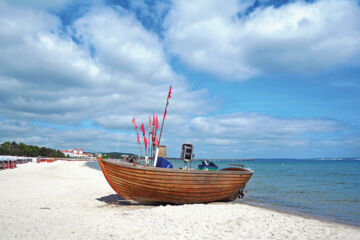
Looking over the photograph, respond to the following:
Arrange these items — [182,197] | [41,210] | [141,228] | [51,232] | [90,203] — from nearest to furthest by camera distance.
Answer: [51,232]
[141,228]
[41,210]
[182,197]
[90,203]

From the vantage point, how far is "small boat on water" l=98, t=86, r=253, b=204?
10.3m

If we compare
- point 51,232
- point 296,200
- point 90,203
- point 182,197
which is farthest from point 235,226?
point 296,200

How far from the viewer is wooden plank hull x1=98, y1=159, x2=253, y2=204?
10.2 meters

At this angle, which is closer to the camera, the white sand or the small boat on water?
the white sand

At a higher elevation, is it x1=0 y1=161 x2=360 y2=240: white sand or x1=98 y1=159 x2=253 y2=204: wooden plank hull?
x1=98 y1=159 x2=253 y2=204: wooden plank hull

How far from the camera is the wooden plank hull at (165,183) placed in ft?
33.6

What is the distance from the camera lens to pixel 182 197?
1073 cm

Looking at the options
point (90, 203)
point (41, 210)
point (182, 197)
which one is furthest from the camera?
point (90, 203)

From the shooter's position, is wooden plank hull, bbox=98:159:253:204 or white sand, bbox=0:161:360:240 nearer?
white sand, bbox=0:161:360:240

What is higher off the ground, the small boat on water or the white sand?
the small boat on water

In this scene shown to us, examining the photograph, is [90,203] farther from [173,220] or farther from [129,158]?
[173,220]

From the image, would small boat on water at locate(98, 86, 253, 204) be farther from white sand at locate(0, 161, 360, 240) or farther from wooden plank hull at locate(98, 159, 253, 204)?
white sand at locate(0, 161, 360, 240)

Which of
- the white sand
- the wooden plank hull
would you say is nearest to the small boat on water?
the wooden plank hull

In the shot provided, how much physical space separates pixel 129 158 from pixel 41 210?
13.4ft
